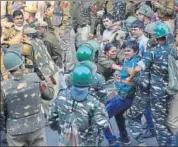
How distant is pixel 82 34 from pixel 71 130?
246 inches

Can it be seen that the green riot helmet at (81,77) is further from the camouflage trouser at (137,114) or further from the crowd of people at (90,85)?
the camouflage trouser at (137,114)

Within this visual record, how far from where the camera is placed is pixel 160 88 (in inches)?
282

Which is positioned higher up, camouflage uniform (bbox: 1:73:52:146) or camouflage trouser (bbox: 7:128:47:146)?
camouflage uniform (bbox: 1:73:52:146)

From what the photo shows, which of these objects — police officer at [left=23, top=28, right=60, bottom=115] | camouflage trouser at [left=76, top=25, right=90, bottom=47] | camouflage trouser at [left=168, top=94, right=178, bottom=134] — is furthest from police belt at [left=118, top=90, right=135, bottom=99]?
camouflage trouser at [left=76, top=25, right=90, bottom=47]

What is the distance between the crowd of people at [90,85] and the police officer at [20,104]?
1 cm

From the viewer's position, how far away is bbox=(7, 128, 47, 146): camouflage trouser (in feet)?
20.8

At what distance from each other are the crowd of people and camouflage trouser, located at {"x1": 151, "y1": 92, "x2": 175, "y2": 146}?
1 cm

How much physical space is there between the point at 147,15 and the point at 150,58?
3505 millimetres

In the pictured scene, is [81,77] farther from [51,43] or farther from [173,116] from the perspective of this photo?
[51,43]

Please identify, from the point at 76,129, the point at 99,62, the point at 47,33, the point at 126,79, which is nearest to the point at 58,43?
the point at 47,33

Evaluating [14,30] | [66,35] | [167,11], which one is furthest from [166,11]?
[14,30]

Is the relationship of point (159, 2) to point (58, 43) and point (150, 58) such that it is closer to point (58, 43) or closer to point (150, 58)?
point (58, 43)

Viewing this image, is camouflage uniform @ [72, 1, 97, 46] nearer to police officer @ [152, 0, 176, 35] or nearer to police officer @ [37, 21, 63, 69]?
police officer @ [152, 0, 176, 35]

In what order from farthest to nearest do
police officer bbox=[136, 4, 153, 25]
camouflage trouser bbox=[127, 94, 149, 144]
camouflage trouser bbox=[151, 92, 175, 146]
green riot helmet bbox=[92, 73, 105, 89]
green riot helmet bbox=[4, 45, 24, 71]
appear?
police officer bbox=[136, 4, 153, 25] < camouflage trouser bbox=[127, 94, 149, 144] < camouflage trouser bbox=[151, 92, 175, 146] < green riot helmet bbox=[92, 73, 105, 89] < green riot helmet bbox=[4, 45, 24, 71]
